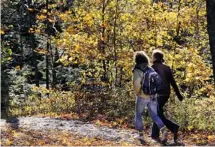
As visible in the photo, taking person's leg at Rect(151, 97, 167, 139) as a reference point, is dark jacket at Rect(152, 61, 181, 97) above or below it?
above

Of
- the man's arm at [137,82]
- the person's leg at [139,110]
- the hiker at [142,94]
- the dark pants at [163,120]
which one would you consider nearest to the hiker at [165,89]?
the dark pants at [163,120]

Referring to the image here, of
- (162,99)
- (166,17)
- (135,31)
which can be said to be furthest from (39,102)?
(162,99)

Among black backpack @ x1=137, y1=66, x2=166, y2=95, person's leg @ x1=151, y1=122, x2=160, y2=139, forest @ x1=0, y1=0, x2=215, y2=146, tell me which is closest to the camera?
black backpack @ x1=137, y1=66, x2=166, y2=95

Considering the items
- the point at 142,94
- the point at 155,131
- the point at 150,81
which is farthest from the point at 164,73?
the point at 155,131

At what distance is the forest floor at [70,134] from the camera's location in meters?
8.64

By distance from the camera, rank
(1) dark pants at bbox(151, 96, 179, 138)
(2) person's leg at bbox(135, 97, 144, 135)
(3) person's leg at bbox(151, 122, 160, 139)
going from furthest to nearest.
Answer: (3) person's leg at bbox(151, 122, 160, 139), (1) dark pants at bbox(151, 96, 179, 138), (2) person's leg at bbox(135, 97, 144, 135)

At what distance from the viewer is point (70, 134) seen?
9.52 metres

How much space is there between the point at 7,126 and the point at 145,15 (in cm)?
712

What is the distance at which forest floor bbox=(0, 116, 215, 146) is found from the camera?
8641 mm

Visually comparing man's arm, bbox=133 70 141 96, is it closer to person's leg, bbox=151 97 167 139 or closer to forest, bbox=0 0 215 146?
person's leg, bbox=151 97 167 139

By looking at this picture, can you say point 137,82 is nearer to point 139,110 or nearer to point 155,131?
point 139,110

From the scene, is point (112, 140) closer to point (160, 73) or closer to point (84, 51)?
point (160, 73)

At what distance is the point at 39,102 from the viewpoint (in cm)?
1487

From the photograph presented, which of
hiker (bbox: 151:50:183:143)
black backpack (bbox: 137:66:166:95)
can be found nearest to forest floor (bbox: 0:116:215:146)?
hiker (bbox: 151:50:183:143)
